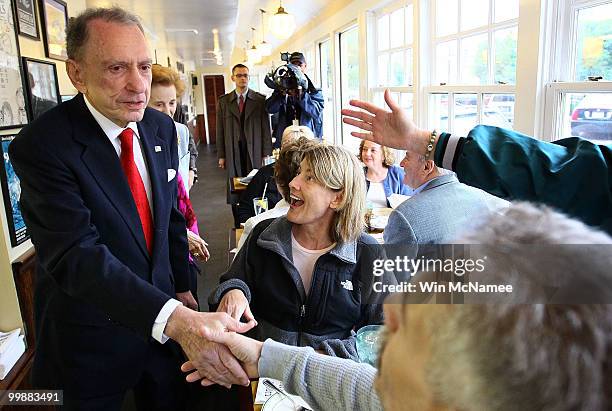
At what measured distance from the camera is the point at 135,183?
1.45 meters

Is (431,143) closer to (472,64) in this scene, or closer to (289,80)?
(472,64)

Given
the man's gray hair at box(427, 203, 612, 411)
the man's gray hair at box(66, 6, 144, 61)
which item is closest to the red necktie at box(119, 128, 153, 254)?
the man's gray hair at box(66, 6, 144, 61)

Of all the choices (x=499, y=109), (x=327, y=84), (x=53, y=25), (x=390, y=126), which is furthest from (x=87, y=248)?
(x=327, y=84)

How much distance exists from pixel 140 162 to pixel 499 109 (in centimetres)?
253

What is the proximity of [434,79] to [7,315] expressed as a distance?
11.6ft

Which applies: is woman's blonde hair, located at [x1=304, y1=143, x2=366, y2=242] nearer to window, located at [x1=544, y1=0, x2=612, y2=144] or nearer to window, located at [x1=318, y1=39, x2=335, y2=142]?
window, located at [x1=544, y1=0, x2=612, y2=144]

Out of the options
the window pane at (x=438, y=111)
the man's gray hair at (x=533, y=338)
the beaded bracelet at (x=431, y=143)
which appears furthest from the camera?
the window pane at (x=438, y=111)

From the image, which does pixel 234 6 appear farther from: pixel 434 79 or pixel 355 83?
pixel 434 79

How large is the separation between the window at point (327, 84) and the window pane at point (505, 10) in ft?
14.9

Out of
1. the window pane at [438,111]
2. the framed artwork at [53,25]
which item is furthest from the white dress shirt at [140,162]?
the window pane at [438,111]

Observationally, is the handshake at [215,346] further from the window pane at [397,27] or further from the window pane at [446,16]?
the window pane at [397,27]

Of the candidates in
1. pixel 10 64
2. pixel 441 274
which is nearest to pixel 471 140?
pixel 441 274

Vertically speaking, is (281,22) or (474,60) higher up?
(281,22)

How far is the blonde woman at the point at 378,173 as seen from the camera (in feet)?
11.6
